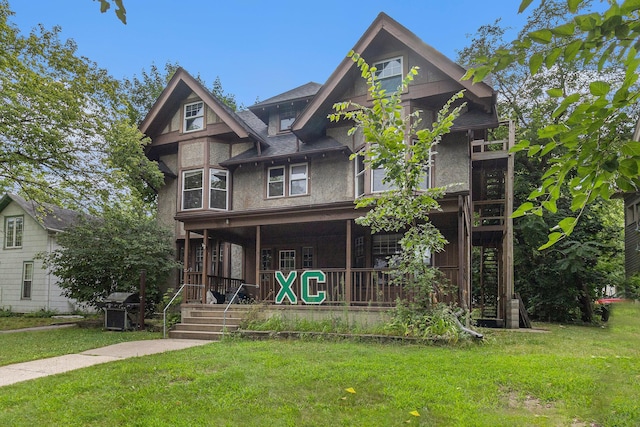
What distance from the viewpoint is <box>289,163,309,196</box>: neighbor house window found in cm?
1584

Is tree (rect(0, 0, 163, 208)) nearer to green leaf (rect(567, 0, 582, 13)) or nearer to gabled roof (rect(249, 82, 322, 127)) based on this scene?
gabled roof (rect(249, 82, 322, 127))

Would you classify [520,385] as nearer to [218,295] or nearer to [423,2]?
[423,2]

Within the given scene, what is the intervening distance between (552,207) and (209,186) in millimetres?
15459

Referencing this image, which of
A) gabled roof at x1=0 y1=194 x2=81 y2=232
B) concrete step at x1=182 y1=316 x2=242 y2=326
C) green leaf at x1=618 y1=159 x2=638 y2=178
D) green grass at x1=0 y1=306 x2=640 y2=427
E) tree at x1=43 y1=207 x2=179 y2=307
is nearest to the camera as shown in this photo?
green leaf at x1=618 y1=159 x2=638 y2=178

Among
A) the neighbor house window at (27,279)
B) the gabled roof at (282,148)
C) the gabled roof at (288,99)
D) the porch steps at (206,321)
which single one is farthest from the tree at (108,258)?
the neighbor house window at (27,279)

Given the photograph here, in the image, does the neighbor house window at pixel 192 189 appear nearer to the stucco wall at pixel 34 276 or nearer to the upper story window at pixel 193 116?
the upper story window at pixel 193 116

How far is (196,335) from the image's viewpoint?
37.6ft

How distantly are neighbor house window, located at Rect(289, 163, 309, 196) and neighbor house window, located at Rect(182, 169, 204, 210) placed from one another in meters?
3.41

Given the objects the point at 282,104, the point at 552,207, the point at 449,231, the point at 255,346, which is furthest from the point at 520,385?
the point at 282,104

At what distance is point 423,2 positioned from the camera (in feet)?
20.3

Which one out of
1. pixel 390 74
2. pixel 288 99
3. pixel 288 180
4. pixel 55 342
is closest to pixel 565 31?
pixel 55 342

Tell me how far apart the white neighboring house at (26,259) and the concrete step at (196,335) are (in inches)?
464

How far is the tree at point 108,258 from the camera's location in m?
14.6

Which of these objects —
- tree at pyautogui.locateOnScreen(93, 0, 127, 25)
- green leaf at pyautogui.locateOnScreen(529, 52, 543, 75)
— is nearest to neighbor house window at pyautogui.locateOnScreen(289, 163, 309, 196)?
tree at pyautogui.locateOnScreen(93, 0, 127, 25)
